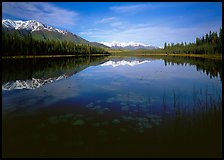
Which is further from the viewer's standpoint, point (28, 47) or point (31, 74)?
point (28, 47)

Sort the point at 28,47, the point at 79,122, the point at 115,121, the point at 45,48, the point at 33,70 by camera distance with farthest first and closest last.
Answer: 1. the point at 45,48
2. the point at 28,47
3. the point at 33,70
4. the point at 115,121
5. the point at 79,122

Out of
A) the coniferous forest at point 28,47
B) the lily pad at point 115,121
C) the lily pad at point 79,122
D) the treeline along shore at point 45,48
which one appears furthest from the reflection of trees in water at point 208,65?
the coniferous forest at point 28,47

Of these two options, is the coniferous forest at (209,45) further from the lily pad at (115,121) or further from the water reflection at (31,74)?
the lily pad at (115,121)

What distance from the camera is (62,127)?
12.4 m

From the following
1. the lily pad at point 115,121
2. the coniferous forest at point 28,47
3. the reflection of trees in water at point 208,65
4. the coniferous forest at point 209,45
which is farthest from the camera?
the coniferous forest at point 209,45

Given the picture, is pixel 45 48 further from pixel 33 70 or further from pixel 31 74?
pixel 31 74

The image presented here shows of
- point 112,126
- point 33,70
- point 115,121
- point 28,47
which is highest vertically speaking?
point 28,47

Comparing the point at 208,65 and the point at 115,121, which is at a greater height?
the point at 208,65

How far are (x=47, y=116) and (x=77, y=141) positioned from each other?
195 inches

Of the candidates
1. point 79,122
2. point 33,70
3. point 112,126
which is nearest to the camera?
point 112,126

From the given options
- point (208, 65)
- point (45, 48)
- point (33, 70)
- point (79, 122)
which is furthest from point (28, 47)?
point (79, 122)

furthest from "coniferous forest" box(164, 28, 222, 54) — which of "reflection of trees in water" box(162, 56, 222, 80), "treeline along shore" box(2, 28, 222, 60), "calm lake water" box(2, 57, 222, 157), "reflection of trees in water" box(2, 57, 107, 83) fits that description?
"calm lake water" box(2, 57, 222, 157)

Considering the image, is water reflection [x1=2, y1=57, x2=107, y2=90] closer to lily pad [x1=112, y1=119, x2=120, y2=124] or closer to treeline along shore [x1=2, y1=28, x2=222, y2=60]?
lily pad [x1=112, y1=119, x2=120, y2=124]

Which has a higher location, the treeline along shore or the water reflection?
the treeline along shore
